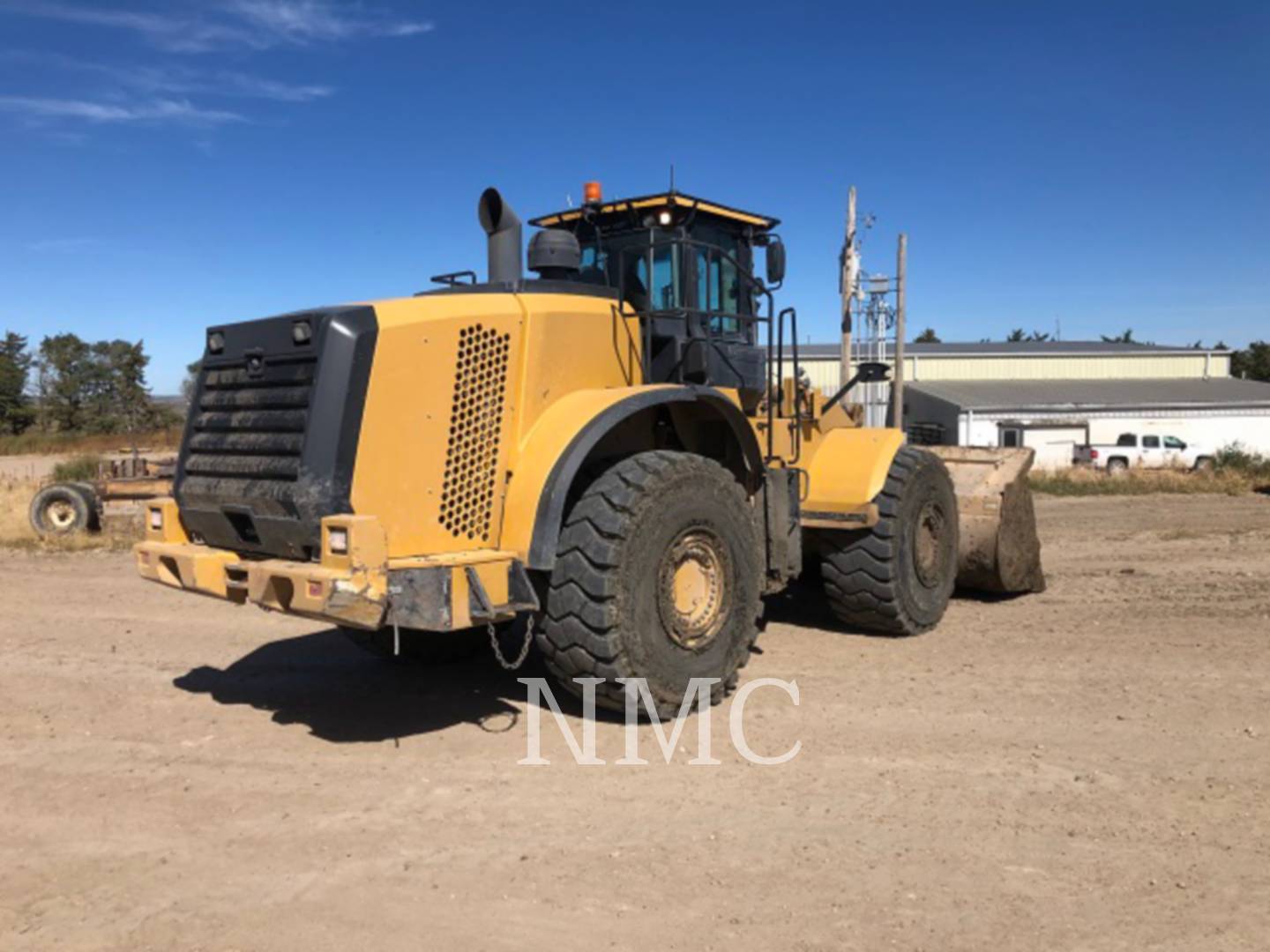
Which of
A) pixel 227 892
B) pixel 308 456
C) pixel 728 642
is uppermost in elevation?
pixel 308 456

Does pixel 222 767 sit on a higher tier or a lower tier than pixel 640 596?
lower

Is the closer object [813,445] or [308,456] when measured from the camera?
[308,456]

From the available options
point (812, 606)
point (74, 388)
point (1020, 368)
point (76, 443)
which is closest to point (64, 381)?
point (74, 388)

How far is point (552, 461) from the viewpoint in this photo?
4.73m

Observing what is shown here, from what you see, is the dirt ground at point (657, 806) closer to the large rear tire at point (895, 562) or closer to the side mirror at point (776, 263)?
the large rear tire at point (895, 562)

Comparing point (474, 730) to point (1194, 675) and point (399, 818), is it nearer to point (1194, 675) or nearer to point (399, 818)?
point (399, 818)

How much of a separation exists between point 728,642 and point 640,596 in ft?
2.78

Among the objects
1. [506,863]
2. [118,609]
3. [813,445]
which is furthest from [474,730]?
[118,609]

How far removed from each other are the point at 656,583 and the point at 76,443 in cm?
5273

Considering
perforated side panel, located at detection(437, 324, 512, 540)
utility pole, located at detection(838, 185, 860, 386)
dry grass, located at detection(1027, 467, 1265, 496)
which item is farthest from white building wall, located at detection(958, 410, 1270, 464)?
perforated side panel, located at detection(437, 324, 512, 540)

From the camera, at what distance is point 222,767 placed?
4.75 meters

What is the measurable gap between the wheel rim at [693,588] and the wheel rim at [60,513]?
12556mm

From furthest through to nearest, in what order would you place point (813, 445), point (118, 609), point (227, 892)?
1. point (118, 609)
2. point (813, 445)
3. point (227, 892)

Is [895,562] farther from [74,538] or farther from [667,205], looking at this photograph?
[74,538]
